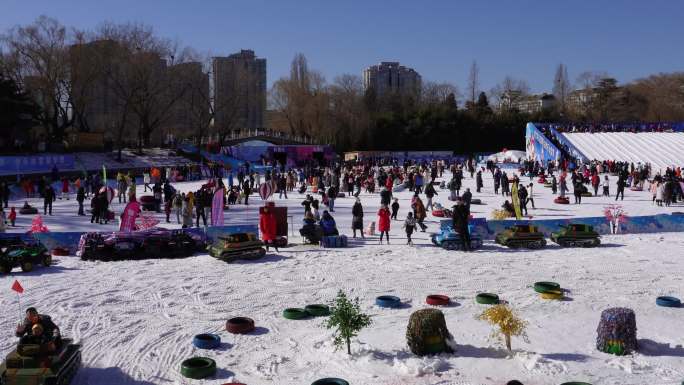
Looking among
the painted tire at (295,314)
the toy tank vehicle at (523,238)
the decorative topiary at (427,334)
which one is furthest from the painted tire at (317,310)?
the toy tank vehicle at (523,238)

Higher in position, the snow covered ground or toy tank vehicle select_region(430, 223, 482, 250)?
toy tank vehicle select_region(430, 223, 482, 250)

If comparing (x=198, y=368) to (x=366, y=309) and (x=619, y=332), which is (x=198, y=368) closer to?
(x=366, y=309)

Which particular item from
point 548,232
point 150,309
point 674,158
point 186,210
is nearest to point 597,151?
point 674,158

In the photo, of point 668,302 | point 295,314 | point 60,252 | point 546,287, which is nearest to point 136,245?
point 60,252

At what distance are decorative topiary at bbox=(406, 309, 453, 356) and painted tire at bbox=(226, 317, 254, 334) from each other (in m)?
2.63

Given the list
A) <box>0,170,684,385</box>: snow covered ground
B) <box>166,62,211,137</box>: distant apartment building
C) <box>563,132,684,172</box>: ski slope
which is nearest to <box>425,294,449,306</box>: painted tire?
<box>0,170,684,385</box>: snow covered ground

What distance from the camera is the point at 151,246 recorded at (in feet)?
51.5

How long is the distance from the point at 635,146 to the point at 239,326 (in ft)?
133

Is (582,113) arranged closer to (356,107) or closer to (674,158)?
(356,107)

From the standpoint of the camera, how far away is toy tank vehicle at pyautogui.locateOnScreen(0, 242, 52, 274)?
45.3 ft

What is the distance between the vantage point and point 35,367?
287 inches

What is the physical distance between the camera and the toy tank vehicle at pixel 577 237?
1708 centimetres

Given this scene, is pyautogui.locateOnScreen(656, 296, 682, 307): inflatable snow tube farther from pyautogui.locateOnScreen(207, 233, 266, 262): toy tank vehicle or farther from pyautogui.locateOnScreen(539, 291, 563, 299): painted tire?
pyautogui.locateOnScreen(207, 233, 266, 262): toy tank vehicle

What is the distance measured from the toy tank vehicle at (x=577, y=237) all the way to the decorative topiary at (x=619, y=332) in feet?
28.1
